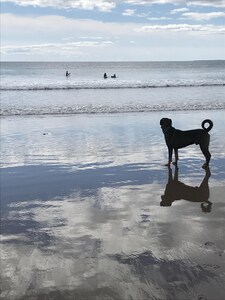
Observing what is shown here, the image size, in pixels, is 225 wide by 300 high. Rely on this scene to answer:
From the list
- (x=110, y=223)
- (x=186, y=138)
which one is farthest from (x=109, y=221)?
(x=186, y=138)

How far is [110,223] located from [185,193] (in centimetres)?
206

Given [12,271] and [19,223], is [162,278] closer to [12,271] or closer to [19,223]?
[12,271]

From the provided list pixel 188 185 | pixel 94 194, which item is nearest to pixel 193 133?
pixel 188 185

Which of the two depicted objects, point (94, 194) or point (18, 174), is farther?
point (18, 174)

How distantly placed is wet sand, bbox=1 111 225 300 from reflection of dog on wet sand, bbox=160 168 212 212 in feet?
0.06

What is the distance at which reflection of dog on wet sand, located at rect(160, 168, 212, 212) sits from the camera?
259 inches

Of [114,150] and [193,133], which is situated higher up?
[193,133]

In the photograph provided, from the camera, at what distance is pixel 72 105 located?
75.5 ft

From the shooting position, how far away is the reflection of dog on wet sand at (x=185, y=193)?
6581 millimetres

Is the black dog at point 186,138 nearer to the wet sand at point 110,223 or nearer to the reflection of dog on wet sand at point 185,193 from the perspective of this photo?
the wet sand at point 110,223

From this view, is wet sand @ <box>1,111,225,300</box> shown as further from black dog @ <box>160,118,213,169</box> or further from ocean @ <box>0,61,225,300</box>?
black dog @ <box>160,118,213,169</box>

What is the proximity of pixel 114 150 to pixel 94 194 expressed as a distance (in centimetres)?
385

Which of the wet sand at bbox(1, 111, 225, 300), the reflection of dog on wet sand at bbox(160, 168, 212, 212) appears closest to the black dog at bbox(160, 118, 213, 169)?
the wet sand at bbox(1, 111, 225, 300)

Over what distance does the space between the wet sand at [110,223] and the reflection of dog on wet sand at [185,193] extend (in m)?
0.02
